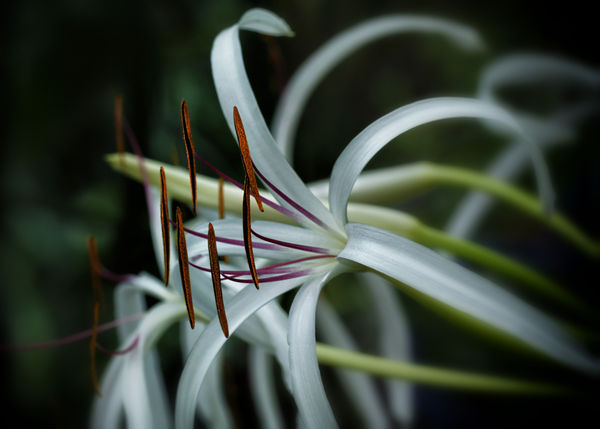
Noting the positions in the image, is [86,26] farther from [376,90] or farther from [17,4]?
[376,90]

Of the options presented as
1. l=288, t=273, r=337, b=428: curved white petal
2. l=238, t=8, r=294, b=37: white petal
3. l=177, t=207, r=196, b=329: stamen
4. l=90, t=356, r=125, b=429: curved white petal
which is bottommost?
l=90, t=356, r=125, b=429: curved white petal

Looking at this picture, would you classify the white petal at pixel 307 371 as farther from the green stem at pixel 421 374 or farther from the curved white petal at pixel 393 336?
the curved white petal at pixel 393 336

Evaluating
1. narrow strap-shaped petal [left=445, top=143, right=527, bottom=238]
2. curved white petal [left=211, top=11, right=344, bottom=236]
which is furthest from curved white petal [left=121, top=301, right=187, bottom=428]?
narrow strap-shaped petal [left=445, top=143, right=527, bottom=238]

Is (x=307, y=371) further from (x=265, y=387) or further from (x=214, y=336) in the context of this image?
(x=265, y=387)

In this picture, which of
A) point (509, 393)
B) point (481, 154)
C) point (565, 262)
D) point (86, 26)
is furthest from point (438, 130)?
point (86, 26)

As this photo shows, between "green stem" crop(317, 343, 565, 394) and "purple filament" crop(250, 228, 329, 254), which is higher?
"purple filament" crop(250, 228, 329, 254)

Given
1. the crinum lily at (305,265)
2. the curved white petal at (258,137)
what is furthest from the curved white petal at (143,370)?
the curved white petal at (258,137)

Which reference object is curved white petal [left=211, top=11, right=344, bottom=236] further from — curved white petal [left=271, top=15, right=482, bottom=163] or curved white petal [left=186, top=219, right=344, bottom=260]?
curved white petal [left=271, top=15, right=482, bottom=163]

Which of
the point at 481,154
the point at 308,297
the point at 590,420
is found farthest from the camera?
the point at 481,154
